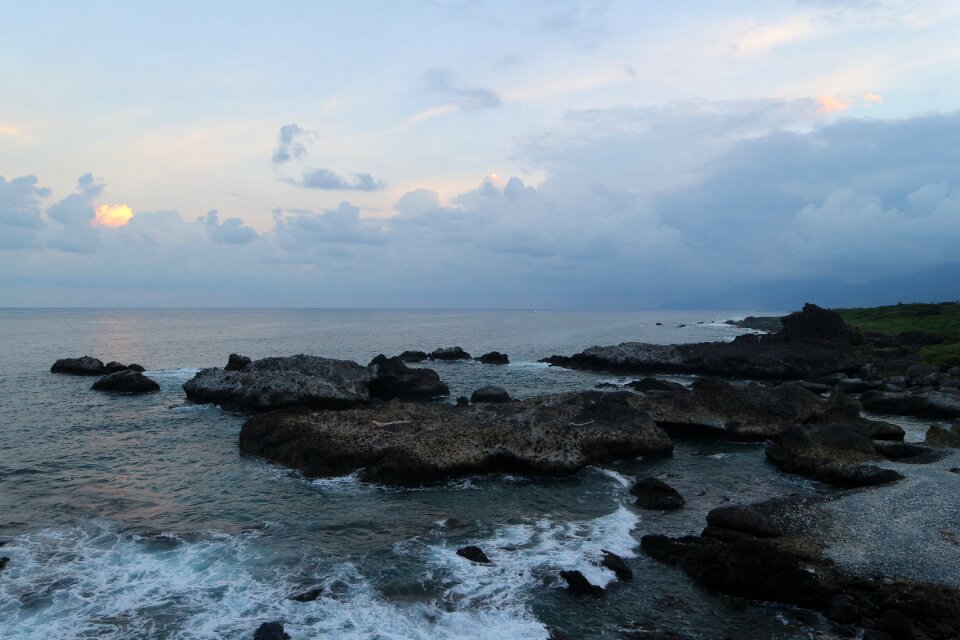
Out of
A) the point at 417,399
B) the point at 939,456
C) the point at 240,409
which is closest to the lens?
the point at 939,456

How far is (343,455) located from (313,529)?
6.79 meters

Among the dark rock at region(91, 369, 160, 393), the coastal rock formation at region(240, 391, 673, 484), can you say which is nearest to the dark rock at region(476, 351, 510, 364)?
the dark rock at region(91, 369, 160, 393)

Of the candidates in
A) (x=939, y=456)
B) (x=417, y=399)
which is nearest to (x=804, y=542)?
(x=939, y=456)

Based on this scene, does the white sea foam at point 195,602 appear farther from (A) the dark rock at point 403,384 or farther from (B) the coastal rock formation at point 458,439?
(A) the dark rock at point 403,384

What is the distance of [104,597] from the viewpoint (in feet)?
48.1

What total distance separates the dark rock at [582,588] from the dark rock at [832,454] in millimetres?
14550

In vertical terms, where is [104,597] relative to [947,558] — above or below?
below

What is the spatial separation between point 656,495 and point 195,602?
1578 cm

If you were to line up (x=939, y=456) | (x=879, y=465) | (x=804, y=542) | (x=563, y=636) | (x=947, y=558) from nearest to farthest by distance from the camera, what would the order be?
(x=563, y=636) < (x=947, y=558) < (x=804, y=542) < (x=879, y=465) < (x=939, y=456)

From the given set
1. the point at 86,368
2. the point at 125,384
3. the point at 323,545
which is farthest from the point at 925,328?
the point at 86,368

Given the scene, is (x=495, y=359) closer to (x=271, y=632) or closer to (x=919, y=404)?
(x=919, y=404)

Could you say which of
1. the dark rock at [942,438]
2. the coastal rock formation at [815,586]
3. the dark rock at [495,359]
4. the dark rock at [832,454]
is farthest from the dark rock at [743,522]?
the dark rock at [495,359]

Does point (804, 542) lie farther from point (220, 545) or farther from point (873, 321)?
point (873, 321)

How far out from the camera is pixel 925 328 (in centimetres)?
8862
